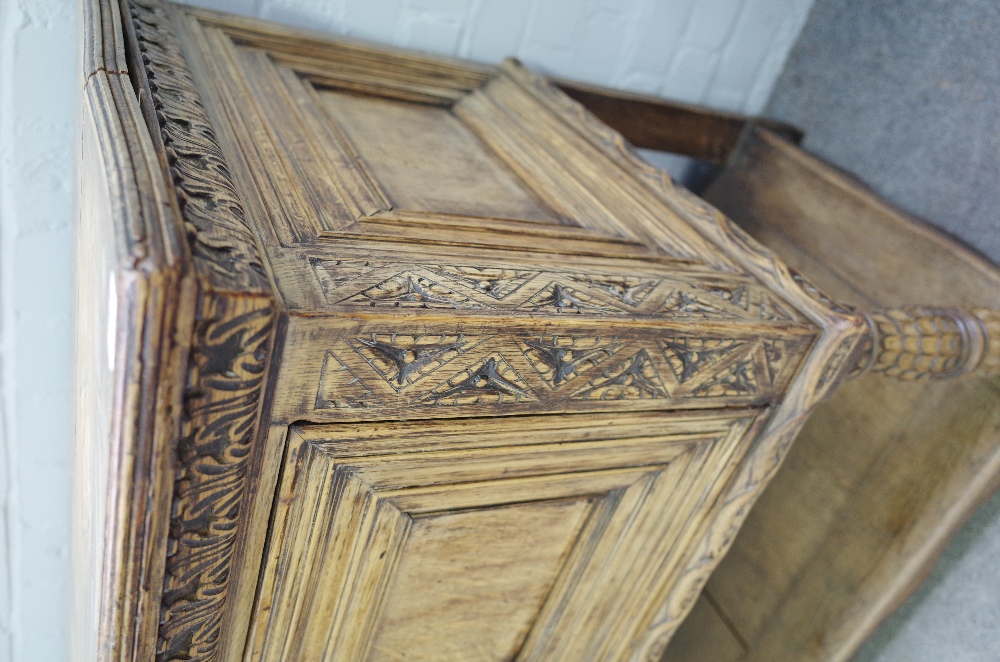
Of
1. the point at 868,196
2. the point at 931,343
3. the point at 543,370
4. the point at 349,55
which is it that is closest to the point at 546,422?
the point at 543,370

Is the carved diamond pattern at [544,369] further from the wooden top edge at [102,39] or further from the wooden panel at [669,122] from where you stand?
the wooden panel at [669,122]

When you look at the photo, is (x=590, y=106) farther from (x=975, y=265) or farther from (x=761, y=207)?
(x=975, y=265)

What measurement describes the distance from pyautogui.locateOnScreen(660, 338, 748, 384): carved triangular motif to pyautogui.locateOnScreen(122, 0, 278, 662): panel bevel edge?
0.27 m

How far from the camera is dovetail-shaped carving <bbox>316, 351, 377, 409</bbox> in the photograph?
0.39 m

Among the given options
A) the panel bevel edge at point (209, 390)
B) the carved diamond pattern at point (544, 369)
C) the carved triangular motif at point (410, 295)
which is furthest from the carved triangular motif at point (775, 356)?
the panel bevel edge at point (209, 390)

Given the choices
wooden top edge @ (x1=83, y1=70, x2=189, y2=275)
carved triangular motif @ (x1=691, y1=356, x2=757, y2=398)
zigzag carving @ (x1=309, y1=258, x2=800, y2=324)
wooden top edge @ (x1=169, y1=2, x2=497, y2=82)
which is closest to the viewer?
wooden top edge @ (x1=83, y1=70, x2=189, y2=275)

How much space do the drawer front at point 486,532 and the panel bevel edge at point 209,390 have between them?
4 cm

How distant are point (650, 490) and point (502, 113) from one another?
1.53 feet

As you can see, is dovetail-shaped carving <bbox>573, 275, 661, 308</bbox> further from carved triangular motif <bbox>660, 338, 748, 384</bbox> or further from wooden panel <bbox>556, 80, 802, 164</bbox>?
wooden panel <bbox>556, 80, 802, 164</bbox>

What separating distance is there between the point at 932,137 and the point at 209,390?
94cm

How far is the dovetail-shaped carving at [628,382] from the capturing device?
484 millimetres

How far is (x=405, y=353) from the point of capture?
41 centimetres

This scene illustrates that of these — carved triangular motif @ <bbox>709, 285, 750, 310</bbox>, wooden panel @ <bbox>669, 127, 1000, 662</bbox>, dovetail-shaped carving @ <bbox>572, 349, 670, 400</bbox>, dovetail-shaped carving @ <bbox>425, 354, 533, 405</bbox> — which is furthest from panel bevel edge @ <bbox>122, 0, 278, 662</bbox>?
wooden panel @ <bbox>669, 127, 1000, 662</bbox>

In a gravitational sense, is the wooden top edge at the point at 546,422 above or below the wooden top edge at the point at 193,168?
below
